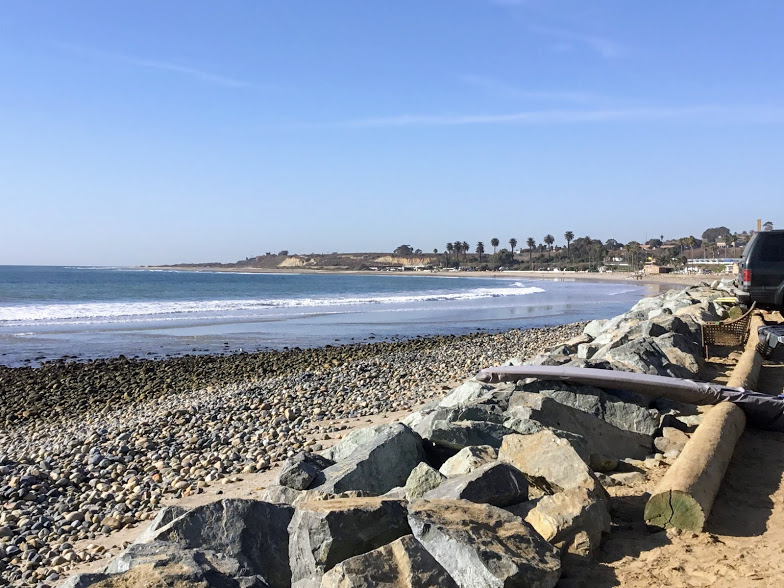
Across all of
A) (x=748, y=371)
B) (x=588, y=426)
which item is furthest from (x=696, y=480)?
(x=748, y=371)

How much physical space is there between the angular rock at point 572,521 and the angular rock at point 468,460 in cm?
68

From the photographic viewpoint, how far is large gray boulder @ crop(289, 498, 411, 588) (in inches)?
135

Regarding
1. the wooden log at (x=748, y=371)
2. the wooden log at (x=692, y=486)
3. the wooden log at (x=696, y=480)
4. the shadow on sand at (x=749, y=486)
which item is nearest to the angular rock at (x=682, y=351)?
the wooden log at (x=748, y=371)

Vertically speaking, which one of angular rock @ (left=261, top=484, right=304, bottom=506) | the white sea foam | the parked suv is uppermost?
the parked suv

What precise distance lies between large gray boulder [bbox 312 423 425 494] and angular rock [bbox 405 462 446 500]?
335 mm

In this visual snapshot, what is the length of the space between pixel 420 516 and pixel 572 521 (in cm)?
100

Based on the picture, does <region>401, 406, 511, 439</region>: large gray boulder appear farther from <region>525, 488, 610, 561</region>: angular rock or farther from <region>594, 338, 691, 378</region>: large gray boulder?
<region>594, 338, 691, 378</region>: large gray boulder

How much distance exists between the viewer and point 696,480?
14.4ft

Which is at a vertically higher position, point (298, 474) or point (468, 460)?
point (468, 460)

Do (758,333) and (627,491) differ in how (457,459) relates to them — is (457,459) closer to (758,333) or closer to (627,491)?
(627,491)

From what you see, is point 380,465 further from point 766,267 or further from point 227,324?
point 227,324

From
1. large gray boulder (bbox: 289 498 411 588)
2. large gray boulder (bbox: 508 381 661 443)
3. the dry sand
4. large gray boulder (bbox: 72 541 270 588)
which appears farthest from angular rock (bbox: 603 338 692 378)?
large gray boulder (bbox: 72 541 270 588)

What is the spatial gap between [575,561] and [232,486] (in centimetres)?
400

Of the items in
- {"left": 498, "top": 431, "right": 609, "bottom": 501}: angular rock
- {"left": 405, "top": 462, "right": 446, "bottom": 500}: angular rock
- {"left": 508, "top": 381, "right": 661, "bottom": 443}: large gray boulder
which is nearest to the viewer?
{"left": 498, "top": 431, "right": 609, "bottom": 501}: angular rock
